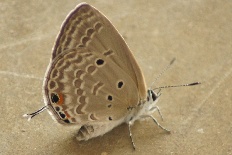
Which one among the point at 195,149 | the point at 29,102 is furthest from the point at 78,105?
the point at 195,149

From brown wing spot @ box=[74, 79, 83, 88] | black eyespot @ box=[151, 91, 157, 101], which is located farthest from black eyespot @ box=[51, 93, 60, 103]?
black eyespot @ box=[151, 91, 157, 101]

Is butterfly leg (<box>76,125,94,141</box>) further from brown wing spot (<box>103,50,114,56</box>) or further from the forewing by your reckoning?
brown wing spot (<box>103,50,114,56</box>)

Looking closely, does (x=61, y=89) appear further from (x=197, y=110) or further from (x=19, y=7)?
(x=19, y=7)

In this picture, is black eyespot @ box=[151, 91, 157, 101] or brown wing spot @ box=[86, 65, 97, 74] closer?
brown wing spot @ box=[86, 65, 97, 74]

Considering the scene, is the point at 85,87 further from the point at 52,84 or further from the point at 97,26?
the point at 97,26

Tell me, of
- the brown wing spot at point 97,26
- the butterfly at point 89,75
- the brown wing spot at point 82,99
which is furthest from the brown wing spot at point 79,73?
the brown wing spot at point 97,26
